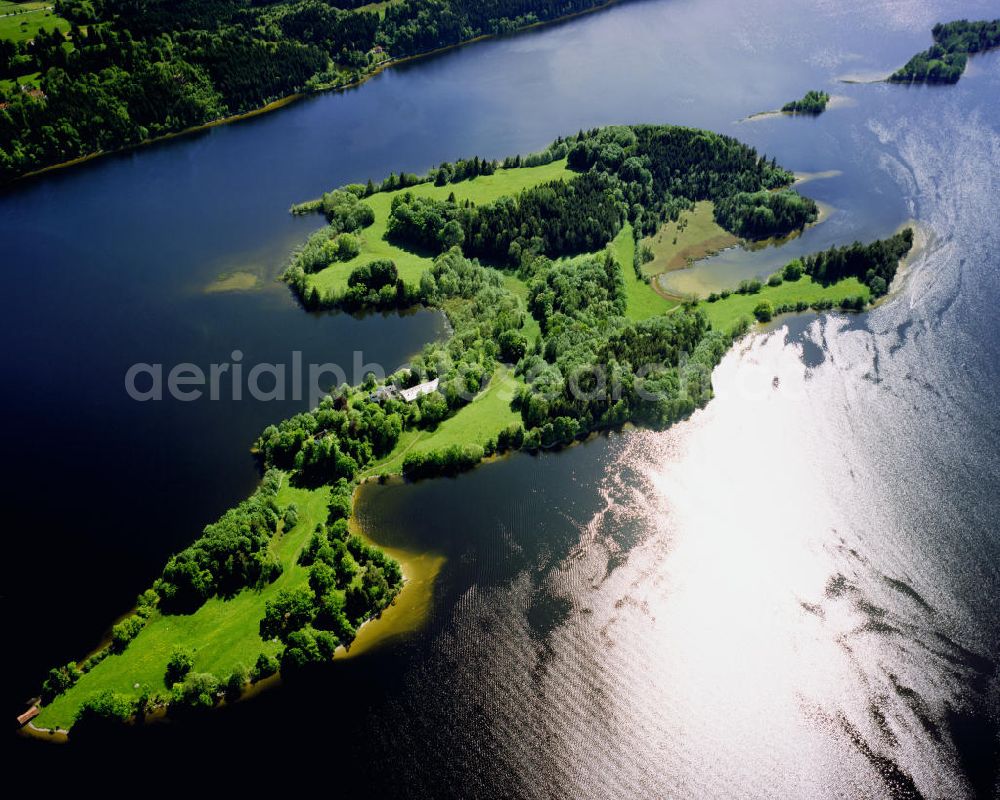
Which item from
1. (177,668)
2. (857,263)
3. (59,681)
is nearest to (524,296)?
(857,263)

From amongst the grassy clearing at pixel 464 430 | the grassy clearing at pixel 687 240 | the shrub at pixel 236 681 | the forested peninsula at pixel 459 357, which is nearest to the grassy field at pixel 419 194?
the forested peninsula at pixel 459 357

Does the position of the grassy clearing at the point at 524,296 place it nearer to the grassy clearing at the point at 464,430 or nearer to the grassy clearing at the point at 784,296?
the grassy clearing at the point at 464,430

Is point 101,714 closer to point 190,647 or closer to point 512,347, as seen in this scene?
point 190,647

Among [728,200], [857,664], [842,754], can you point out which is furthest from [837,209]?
[842,754]

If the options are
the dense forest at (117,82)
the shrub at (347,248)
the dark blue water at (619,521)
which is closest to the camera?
the dark blue water at (619,521)

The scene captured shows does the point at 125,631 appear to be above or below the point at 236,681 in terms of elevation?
above

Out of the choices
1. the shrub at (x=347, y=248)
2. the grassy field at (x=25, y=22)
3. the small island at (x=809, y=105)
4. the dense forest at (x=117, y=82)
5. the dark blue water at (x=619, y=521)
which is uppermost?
the grassy field at (x=25, y=22)
